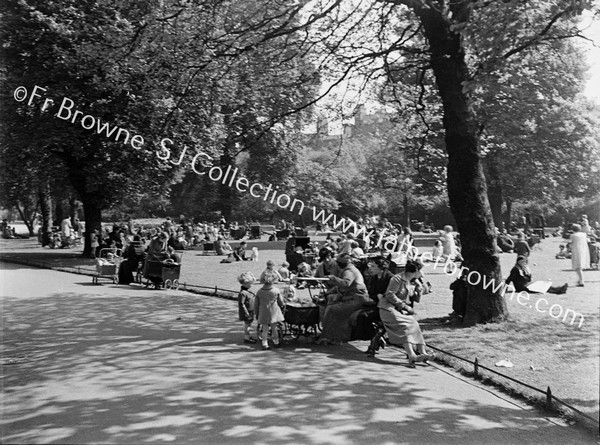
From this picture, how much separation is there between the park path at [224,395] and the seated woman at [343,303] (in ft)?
1.08

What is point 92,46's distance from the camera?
12.6 meters

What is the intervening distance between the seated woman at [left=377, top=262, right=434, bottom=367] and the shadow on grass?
1.31 feet

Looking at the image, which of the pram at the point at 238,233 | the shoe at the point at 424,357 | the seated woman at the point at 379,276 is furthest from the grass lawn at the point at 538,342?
the pram at the point at 238,233

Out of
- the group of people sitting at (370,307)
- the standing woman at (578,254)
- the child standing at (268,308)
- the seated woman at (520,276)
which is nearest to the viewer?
the group of people sitting at (370,307)

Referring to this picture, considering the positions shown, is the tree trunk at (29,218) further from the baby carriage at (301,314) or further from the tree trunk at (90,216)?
the baby carriage at (301,314)

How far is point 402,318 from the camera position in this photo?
9648mm

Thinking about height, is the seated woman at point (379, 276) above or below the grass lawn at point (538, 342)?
above

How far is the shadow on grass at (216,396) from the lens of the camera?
20.9 feet

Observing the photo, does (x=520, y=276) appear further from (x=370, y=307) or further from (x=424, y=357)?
(x=424, y=357)

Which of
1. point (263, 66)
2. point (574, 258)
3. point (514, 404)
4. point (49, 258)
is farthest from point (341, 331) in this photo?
point (49, 258)

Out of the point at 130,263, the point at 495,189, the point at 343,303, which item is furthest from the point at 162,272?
the point at 495,189

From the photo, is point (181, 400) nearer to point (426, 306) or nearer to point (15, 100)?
point (426, 306)

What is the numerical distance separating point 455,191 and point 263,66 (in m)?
5.32

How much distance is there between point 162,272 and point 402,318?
11.0 m
